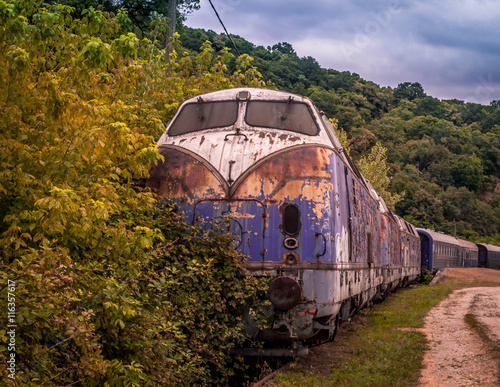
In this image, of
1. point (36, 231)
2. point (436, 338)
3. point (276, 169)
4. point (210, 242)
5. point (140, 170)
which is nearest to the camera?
point (36, 231)

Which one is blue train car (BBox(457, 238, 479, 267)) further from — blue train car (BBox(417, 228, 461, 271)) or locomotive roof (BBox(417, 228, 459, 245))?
blue train car (BBox(417, 228, 461, 271))

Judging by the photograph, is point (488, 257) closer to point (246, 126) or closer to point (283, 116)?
point (283, 116)

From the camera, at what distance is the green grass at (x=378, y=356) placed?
7219 millimetres

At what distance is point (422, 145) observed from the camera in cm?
8950

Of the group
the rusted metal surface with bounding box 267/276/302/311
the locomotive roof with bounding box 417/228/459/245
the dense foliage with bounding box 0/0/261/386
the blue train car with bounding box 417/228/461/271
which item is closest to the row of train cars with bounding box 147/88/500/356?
the rusted metal surface with bounding box 267/276/302/311

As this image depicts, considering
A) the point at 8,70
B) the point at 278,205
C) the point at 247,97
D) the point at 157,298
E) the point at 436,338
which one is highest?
the point at 247,97

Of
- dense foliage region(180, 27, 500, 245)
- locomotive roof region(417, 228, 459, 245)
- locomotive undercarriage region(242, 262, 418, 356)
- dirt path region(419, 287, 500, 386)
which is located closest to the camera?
locomotive undercarriage region(242, 262, 418, 356)

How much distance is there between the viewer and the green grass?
7.22m

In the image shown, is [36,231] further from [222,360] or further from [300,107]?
[300,107]

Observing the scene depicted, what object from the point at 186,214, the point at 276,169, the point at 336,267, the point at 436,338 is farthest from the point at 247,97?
the point at 436,338

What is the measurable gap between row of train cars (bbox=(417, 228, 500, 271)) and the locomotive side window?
30.4 m

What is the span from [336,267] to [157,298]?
8.46ft

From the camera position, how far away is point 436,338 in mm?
11500

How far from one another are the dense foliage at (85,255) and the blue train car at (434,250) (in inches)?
1221
